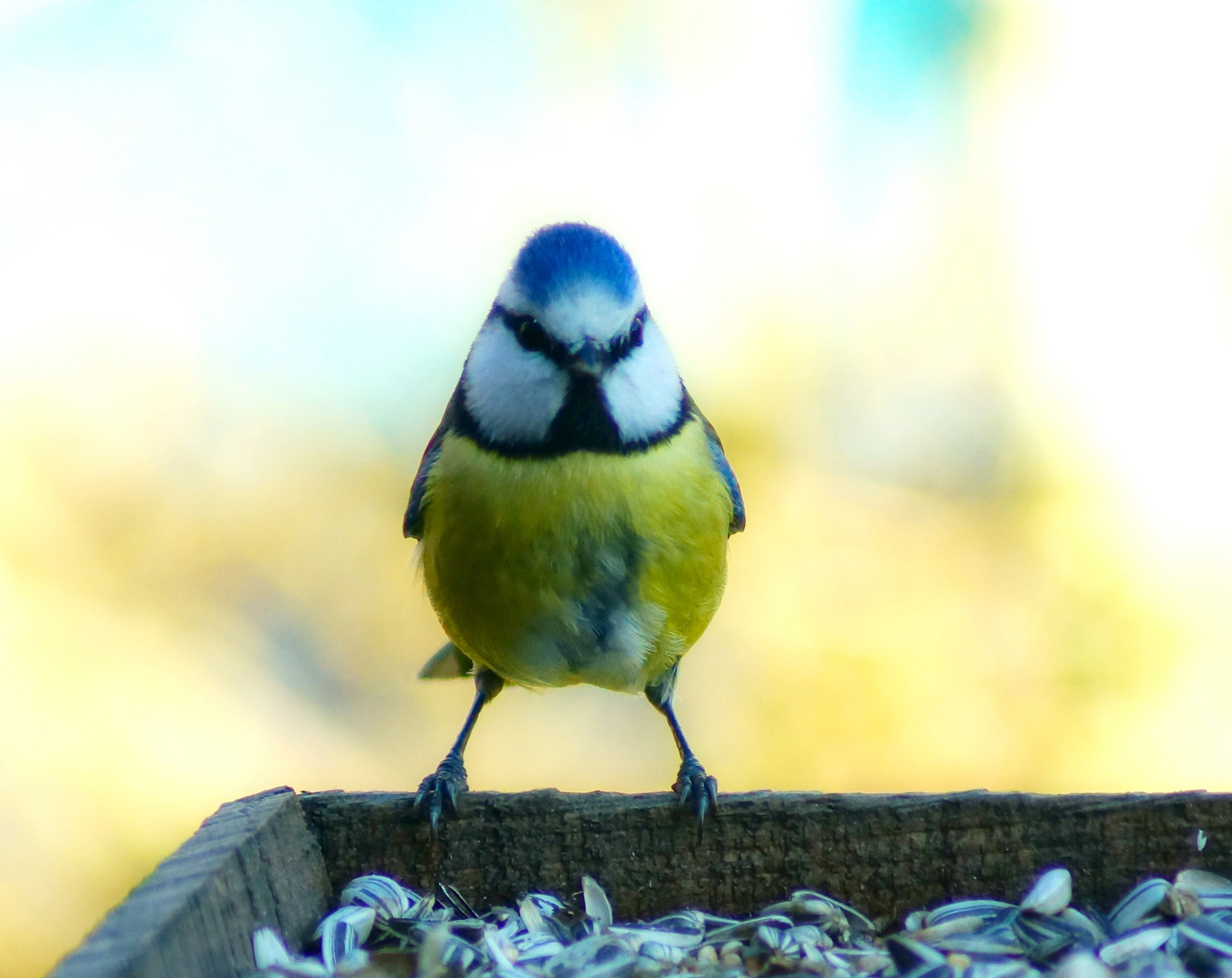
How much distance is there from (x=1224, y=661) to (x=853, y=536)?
0.85 meters

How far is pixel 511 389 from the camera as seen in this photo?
1.66 metres

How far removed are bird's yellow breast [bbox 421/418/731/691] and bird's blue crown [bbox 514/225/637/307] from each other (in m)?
0.22

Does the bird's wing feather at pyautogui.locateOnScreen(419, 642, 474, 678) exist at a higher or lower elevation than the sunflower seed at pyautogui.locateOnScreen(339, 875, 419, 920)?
higher

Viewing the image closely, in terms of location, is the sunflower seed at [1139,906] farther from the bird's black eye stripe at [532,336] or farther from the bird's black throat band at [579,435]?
the bird's black eye stripe at [532,336]

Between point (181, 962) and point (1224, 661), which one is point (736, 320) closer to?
point (1224, 661)

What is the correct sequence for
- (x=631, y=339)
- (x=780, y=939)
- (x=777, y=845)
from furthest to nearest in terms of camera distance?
(x=631, y=339)
(x=777, y=845)
(x=780, y=939)

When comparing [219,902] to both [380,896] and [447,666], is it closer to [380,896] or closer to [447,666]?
[380,896]

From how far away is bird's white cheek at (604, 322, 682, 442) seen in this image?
1.63 meters

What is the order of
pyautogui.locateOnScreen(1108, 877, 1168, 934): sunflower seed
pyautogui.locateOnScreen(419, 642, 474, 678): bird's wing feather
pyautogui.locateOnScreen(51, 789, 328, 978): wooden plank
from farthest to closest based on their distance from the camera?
pyautogui.locateOnScreen(419, 642, 474, 678): bird's wing feather, pyautogui.locateOnScreen(1108, 877, 1168, 934): sunflower seed, pyautogui.locateOnScreen(51, 789, 328, 978): wooden plank

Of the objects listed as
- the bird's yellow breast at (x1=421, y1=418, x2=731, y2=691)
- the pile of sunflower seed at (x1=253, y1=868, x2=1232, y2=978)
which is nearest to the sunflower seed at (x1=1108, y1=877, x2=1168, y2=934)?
the pile of sunflower seed at (x1=253, y1=868, x2=1232, y2=978)

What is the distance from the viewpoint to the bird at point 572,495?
1.57 m

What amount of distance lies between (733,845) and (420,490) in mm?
712

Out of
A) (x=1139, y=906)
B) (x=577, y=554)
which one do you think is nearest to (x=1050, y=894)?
(x=1139, y=906)

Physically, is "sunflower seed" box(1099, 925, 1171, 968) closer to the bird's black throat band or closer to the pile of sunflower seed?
the pile of sunflower seed
